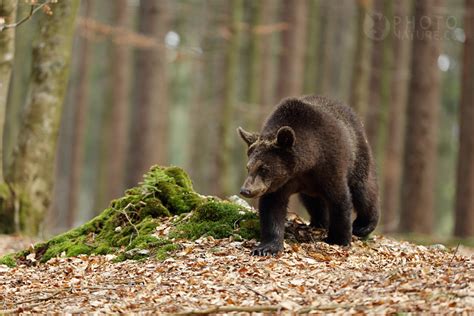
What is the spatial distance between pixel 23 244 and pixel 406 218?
32.6 feet

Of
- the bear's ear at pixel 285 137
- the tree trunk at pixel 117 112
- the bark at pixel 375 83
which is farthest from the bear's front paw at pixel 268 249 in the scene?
the tree trunk at pixel 117 112

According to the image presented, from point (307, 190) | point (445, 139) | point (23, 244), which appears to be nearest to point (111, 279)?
point (307, 190)

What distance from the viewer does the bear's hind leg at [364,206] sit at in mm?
8883

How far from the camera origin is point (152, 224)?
26.3 ft

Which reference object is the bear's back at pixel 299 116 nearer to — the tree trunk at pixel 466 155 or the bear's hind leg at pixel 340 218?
the bear's hind leg at pixel 340 218

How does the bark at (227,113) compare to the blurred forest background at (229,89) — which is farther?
the bark at (227,113)

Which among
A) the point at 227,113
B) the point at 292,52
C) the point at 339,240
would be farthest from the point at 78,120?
the point at 339,240

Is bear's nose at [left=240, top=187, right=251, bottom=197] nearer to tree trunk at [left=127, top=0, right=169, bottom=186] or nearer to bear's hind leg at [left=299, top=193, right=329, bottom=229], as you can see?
bear's hind leg at [left=299, top=193, right=329, bottom=229]

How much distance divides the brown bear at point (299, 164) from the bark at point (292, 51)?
13.1 m

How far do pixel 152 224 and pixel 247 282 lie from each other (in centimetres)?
210

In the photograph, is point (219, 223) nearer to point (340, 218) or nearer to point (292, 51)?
point (340, 218)

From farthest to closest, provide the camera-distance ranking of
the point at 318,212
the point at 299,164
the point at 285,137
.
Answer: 1. the point at 318,212
2. the point at 299,164
3. the point at 285,137

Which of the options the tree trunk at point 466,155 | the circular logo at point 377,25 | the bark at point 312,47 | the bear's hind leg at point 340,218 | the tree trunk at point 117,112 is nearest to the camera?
the bear's hind leg at point 340,218

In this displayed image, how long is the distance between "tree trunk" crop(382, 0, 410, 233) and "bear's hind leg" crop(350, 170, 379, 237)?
1074 centimetres
